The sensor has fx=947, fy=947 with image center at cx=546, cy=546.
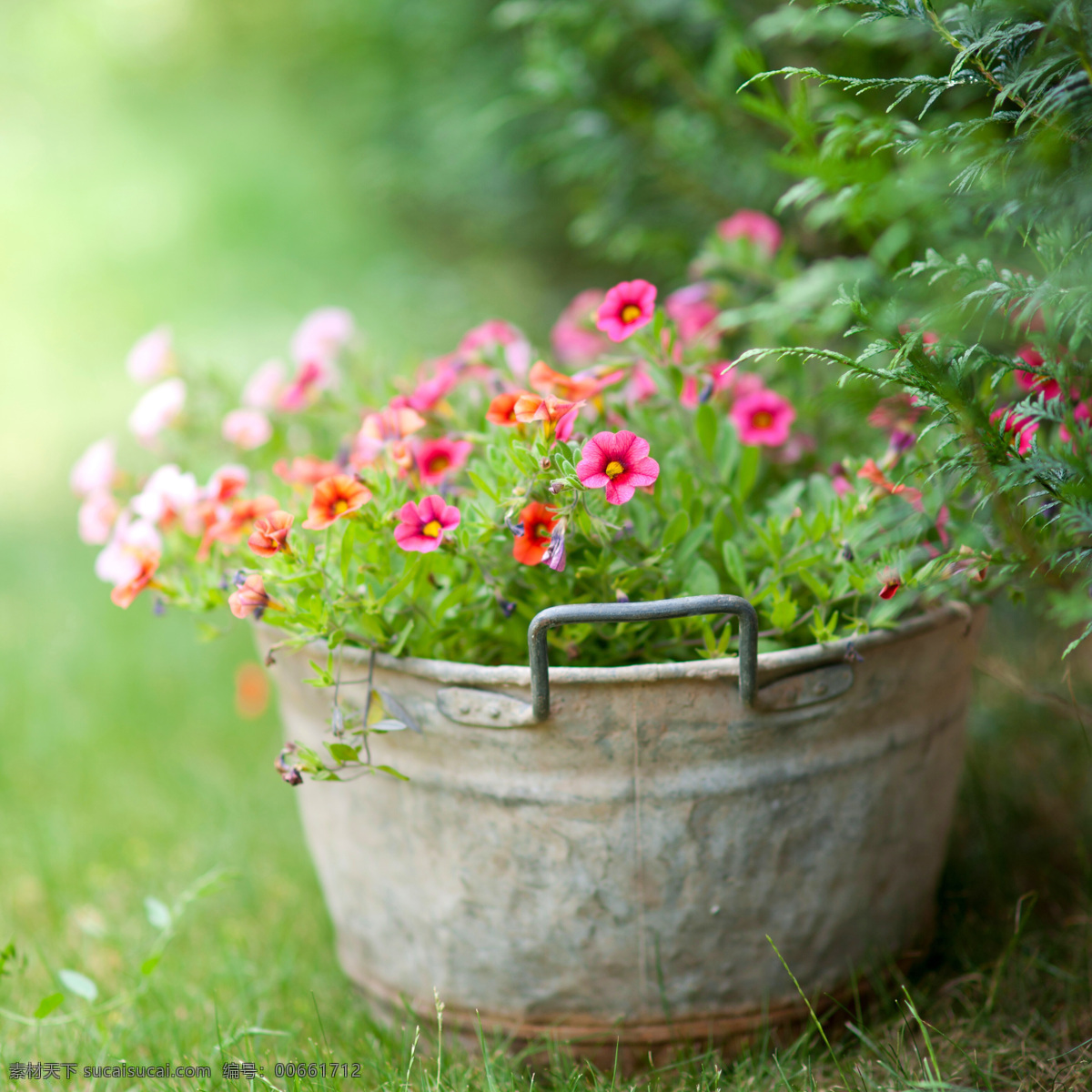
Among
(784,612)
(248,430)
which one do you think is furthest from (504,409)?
(248,430)

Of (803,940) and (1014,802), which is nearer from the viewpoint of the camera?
(803,940)

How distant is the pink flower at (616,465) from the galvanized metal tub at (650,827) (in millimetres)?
206

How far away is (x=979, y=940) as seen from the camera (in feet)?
4.98

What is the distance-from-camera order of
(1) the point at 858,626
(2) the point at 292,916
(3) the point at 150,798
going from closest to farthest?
(1) the point at 858,626 < (2) the point at 292,916 < (3) the point at 150,798

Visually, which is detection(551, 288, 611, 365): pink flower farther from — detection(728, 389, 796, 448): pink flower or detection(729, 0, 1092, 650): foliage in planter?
detection(729, 0, 1092, 650): foliage in planter

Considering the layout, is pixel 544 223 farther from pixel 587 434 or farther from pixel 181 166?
pixel 181 166

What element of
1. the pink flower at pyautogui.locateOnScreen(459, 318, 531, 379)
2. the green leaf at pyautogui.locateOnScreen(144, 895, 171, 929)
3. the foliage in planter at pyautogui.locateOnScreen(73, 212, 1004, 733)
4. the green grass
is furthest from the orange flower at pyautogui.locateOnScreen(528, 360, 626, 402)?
the green leaf at pyautogui.locateOnScreen(144, 895, 171, 929)

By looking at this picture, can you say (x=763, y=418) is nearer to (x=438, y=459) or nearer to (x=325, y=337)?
(x=438, y=459)

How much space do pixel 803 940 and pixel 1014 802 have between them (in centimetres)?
79

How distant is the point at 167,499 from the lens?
1373 millimetres

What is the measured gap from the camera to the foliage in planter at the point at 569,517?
1108mm

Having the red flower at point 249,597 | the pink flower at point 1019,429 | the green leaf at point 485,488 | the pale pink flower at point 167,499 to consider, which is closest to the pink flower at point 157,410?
the pale pink flower at point 167,499

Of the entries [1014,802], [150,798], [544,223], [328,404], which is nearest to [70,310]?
[544,223]

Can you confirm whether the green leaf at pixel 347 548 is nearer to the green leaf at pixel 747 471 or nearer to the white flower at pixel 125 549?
the white flower at pixel 125 549
